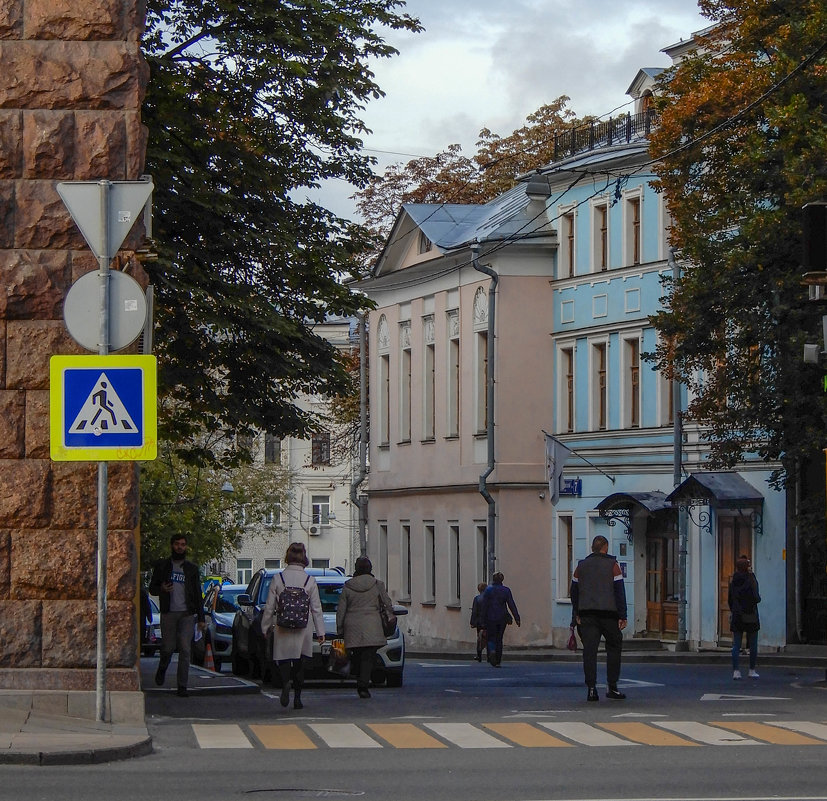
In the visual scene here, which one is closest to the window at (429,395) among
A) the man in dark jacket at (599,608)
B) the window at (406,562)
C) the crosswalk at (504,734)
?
the window at (406,562)

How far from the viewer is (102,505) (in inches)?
568

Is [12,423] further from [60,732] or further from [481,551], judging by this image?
[481,551]

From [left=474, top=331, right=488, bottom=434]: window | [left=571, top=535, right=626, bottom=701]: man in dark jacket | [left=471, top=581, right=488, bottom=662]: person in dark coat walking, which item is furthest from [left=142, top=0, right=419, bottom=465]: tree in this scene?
[left=474, top=331, right=488, bottom=434]: window

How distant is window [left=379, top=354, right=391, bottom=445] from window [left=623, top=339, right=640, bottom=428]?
43.0 ft

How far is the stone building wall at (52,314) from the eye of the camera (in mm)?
15383

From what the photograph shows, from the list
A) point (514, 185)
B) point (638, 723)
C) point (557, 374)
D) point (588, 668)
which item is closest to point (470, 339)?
point (557, 374)

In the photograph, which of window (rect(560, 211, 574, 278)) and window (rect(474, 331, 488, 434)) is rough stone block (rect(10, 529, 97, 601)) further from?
window (rect(474, 331, 488, 434))

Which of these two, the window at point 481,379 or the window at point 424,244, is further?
the window at point 424,244

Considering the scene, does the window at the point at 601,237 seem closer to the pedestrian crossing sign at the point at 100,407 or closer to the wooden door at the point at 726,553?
the wooden door at the point at 726,553

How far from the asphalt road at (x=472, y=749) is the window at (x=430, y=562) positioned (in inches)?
1206

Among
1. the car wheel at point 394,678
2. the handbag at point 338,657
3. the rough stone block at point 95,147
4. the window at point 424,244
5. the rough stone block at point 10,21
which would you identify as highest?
the window at point 424,244

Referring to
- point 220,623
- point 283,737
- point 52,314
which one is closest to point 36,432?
point 52,314

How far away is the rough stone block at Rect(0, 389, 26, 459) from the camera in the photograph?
50.9ft

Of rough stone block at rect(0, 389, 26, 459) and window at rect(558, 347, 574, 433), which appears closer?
rough stone block at rect(0, 389, 26, 459)
